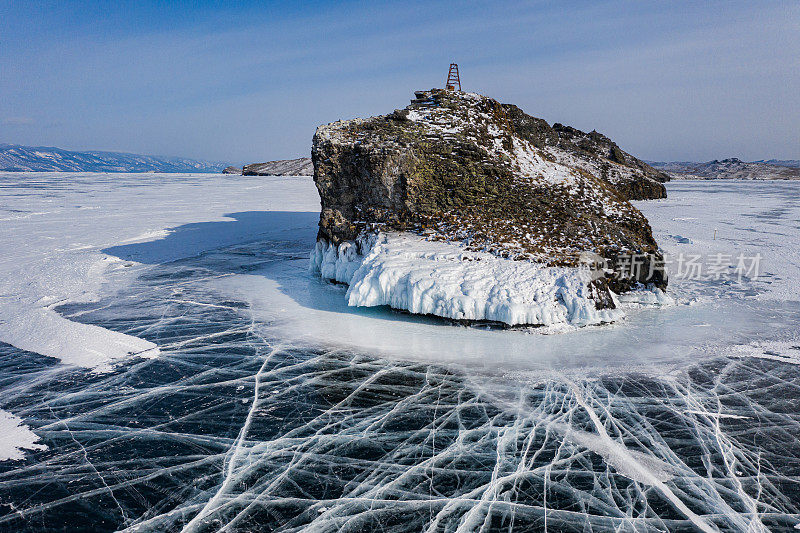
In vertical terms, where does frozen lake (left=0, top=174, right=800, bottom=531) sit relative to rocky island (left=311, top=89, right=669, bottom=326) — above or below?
below

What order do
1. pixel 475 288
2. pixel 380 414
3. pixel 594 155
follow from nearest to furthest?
pixel 380 414 < pixel 475 288 < pixel 594 155

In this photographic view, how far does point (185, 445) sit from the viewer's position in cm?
508

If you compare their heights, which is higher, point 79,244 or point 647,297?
point 79,244

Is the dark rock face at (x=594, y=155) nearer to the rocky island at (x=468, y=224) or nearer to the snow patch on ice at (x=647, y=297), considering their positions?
the rocky island at (x=468, y=224)

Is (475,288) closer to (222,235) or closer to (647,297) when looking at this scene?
(647,297)

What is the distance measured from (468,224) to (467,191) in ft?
3.61

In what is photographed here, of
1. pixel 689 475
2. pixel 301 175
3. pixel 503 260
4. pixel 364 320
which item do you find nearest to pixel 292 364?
pixel 364 320

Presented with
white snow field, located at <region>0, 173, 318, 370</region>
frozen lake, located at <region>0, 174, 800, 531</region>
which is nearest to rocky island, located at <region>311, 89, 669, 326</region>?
frozen lake, located at <region>0, 174, 800, 531</region>

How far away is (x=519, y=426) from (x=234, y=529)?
119 inches

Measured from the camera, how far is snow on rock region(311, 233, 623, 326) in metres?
8.22

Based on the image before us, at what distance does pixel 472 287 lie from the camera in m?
8.39

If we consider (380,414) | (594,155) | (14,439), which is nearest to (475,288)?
(380,414)

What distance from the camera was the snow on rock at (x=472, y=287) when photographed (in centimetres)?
822

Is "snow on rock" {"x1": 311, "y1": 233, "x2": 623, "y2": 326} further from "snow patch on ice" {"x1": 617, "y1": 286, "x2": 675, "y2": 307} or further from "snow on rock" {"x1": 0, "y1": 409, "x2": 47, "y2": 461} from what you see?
"snow on rock" {"x1": 0, "y1": 409, "x2": 47, "y2": 461}
